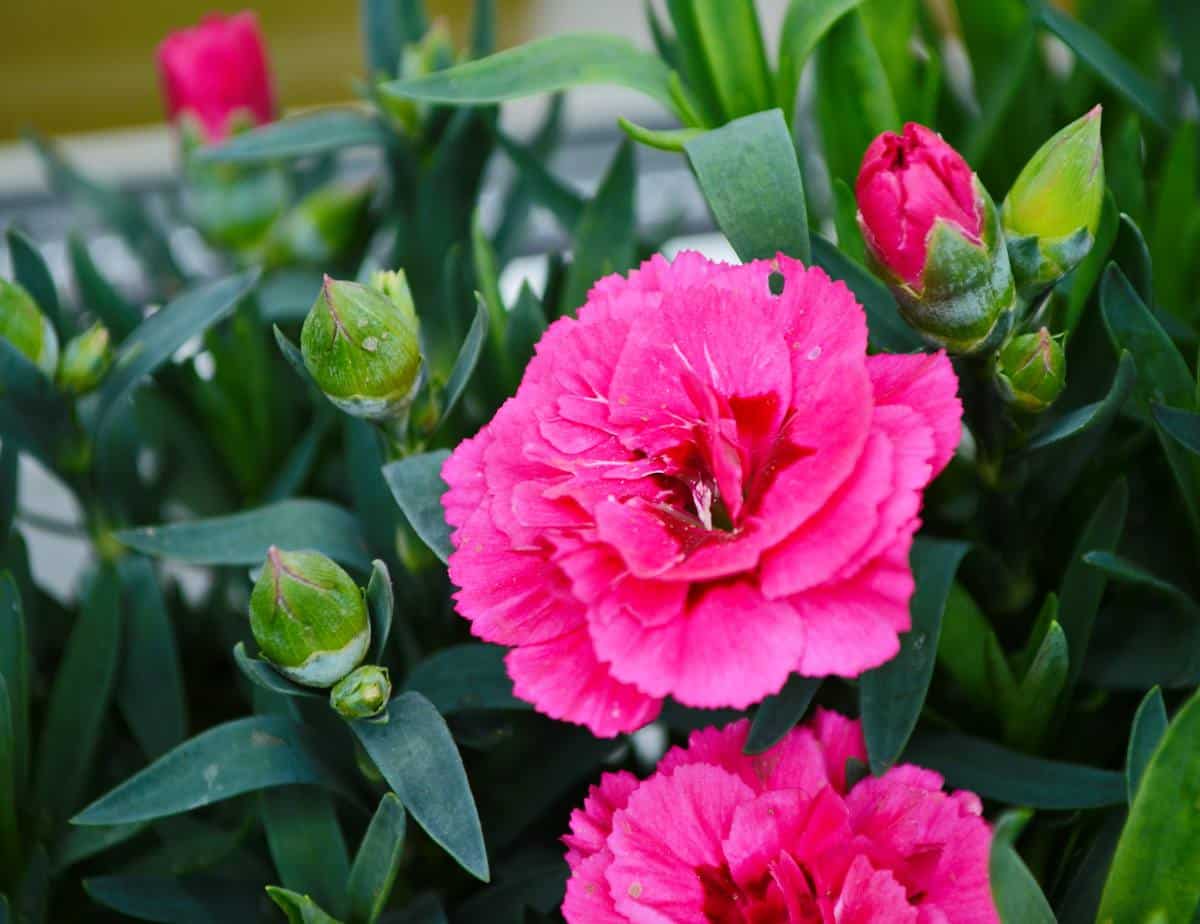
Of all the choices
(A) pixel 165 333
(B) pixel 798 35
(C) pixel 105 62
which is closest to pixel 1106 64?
(B) pixel 798 35

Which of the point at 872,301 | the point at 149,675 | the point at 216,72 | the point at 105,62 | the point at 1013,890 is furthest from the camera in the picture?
the point at 105,62

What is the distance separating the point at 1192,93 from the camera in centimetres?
57

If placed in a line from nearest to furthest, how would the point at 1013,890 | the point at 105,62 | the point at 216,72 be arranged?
1. the point at 1013,890
2. the point at 216,72
3. the point at 105,62

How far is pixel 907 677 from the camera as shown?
0.34 meters

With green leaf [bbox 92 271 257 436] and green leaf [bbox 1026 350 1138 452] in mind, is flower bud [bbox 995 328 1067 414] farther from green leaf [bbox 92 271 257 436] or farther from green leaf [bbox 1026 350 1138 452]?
green leaf [bbox 92 271 257 436]

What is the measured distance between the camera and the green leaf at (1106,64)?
0.47 metres

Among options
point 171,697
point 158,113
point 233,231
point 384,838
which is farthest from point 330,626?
point 158,113

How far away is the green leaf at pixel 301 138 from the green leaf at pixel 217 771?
26 cm

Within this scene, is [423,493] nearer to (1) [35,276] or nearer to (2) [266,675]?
(2) [266,675]

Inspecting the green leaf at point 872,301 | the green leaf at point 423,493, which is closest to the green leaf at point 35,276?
the green leaf at point 423,493

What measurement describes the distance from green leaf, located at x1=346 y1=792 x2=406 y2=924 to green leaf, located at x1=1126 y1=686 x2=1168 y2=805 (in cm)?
20

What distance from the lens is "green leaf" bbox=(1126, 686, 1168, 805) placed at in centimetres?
33

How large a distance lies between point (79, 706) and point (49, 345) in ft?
0.45

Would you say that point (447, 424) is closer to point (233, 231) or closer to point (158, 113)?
point (233, 231)
